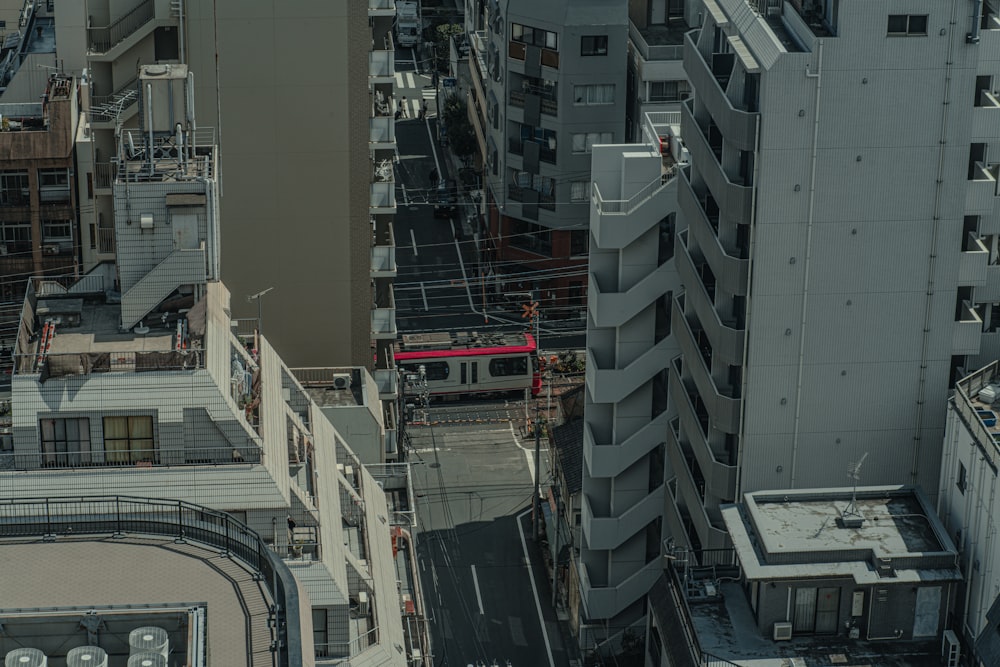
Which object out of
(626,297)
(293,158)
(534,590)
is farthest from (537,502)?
(626,297)

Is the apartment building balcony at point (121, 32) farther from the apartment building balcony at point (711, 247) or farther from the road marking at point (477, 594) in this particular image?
the road marking at point (477, 594)

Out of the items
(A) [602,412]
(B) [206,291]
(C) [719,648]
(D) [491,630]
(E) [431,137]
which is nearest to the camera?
(C) [719,648]

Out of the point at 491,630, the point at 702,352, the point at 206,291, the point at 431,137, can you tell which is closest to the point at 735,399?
the point at 702,352

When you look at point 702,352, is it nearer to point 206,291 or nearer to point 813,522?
point 813,522

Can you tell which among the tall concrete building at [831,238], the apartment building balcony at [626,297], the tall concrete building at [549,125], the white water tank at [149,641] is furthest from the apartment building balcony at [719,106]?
the tall concrete building at [549,125]

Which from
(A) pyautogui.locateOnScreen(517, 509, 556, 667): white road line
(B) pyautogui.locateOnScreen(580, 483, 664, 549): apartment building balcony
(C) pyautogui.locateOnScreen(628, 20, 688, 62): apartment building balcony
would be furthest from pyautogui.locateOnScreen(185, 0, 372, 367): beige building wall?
(C) pyautogui.locateOnScreen(628, 20, 688, 62): apartment building balcony

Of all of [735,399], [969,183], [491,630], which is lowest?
[491,630]

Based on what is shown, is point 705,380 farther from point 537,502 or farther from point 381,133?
point 537,502
